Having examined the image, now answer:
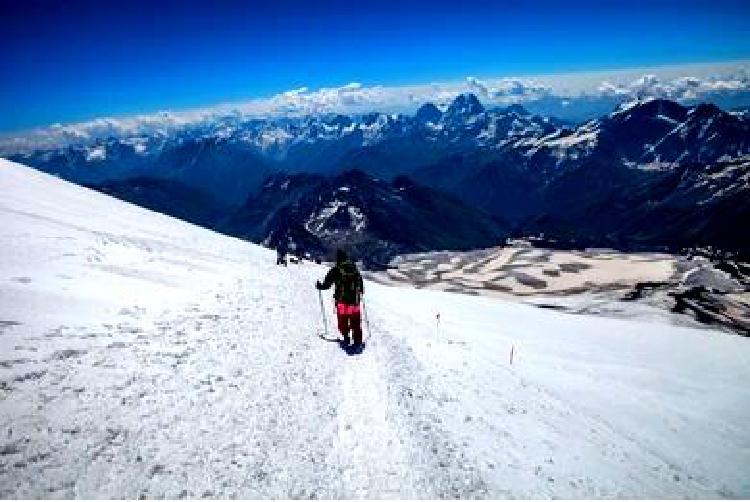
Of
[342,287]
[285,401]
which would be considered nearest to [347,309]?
[342,287]

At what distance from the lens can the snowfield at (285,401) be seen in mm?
11508

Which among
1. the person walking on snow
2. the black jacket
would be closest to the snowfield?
the person walking on snow

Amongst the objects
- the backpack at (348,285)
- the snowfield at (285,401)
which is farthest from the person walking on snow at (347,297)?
the snowfield at (285,401)

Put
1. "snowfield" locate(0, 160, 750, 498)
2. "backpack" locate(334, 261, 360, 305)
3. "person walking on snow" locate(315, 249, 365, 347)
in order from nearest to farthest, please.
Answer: "snowfield" locate(0, 160, 750, 498), "person walking on snow" locate(315, 249, 365, 347), "backpack" locate(334, 261, 360, 305)

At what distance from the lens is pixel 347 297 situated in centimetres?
2139

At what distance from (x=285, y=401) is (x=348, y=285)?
291 inches

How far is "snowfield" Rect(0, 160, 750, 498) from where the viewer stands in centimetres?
1151

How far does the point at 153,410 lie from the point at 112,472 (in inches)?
95.8

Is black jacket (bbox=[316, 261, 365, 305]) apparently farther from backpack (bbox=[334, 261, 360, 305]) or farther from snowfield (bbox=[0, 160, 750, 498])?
snowfield (bbox=[0, 160, 750, 498])

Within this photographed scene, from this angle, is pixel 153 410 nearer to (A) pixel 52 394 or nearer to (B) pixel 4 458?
(A) pixel 52 394

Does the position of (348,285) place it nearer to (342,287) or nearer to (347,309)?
(342,287)

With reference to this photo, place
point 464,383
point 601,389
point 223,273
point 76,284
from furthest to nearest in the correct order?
point 223,273 < point 601,389 < point 76,284 < point 464,383

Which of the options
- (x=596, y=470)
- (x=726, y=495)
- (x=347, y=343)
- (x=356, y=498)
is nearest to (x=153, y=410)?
(x=356, y=498)

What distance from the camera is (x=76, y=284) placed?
20.5m
